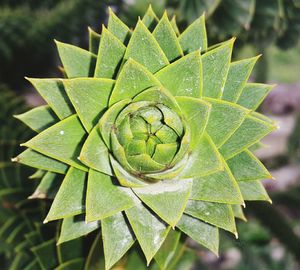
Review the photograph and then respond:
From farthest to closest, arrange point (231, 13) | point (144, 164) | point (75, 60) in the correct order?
1. point (231, 13)
2. point (75, 60)
3. point (144, 164)

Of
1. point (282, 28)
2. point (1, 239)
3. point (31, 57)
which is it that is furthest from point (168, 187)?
point (31, 57)

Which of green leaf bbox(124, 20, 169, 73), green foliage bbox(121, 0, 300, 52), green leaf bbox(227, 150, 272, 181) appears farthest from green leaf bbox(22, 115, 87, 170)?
green foliage bbox(121, 0, 300, 52)

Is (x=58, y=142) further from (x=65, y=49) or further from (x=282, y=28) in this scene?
(x=282, y=28)

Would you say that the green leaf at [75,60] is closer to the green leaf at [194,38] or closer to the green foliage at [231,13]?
the green leaf at [194,38]

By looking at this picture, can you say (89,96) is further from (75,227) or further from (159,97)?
(75,227)

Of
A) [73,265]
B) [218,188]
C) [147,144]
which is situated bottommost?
[73,265]

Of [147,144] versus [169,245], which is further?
[169,245]

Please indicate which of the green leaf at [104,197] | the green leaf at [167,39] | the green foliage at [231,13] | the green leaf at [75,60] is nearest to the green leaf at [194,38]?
the green leaf at [167,39]

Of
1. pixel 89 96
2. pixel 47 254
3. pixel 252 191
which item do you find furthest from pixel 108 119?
pixel 47 254
